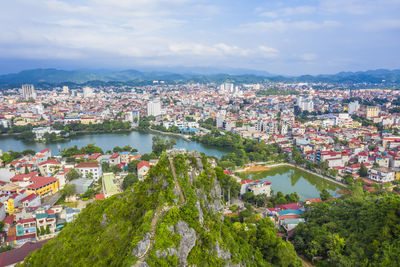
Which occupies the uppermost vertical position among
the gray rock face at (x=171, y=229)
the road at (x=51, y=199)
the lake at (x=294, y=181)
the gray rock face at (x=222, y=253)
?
the gray rock face at (x=171, y=229)

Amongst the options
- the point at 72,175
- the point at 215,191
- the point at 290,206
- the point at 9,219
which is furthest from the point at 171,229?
the point at 72,175

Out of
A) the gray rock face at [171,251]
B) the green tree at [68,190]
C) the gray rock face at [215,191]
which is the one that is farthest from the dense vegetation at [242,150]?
the gray rock face at [171,251]

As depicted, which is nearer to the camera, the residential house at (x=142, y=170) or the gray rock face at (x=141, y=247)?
the gray rock face at (x=141, y=247)

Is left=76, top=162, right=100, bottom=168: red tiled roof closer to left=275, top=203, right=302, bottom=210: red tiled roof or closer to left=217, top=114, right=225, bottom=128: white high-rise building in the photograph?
left=275, top=203, right=302, bottom=210: red tiled roof

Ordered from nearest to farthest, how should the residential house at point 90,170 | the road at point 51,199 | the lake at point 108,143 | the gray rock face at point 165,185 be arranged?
1. the gray rock face at point 165,185
2. the road at point 51,199
3. the residential house at point 90,170
4. the lake at point 108,143

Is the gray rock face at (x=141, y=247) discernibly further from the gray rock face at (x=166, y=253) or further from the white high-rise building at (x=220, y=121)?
the white high-rise building at (x=220, y=121)

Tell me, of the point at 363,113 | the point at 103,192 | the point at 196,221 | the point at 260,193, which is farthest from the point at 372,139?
the point at 196,221
